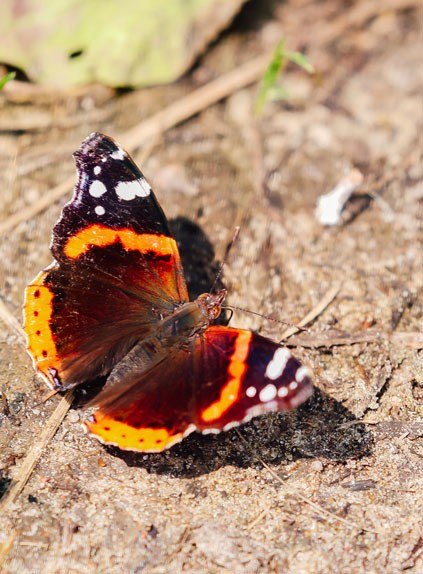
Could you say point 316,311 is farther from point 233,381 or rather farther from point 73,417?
point 73,417

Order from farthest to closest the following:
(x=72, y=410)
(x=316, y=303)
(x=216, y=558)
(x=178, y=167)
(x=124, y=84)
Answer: (x=124, y=84) < (x=178, y=167) < (x=316, y=303) < (x=72, y=410) < (x=216, y=558)

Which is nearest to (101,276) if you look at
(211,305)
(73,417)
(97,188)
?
(97,188)

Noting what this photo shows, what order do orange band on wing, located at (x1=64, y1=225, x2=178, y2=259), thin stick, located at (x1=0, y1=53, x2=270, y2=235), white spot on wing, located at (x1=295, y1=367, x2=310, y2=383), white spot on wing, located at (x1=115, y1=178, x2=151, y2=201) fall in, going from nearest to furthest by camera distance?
white spot on wing, located at (x1=295, y1=367, x2=310, y2=383) → orange band on wing, located at (x1=64, y1=225, x2=178, y2=259) → white spot on wing, located at (x1=115, y1=178, x2=151, y2=201) → thin stick, located at (x1=0, y1=53, x2=270, y2=235)

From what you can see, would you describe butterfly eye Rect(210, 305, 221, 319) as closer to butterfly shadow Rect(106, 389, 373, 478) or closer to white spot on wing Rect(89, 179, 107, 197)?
butterfly shadow Rect(106, 389, 373, 478)

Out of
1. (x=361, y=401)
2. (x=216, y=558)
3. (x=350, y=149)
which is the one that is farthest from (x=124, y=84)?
(x=216, y=558)

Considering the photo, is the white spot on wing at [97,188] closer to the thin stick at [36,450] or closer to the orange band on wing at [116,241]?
the orange band on wing at [116,241]

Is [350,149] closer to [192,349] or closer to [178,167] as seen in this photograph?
[178,167]

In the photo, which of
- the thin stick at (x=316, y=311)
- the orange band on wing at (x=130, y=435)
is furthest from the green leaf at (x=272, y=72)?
the orange band on wing at (x=130, y=435)

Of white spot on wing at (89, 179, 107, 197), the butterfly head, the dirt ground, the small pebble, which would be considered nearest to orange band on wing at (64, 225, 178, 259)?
white spot on wing at (89, 179, 107, 197)
